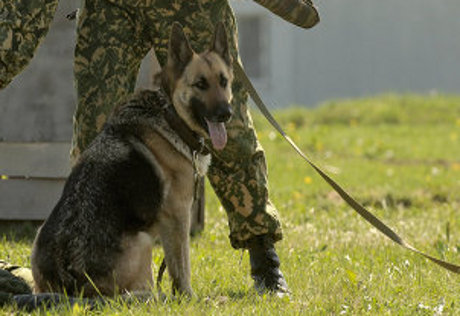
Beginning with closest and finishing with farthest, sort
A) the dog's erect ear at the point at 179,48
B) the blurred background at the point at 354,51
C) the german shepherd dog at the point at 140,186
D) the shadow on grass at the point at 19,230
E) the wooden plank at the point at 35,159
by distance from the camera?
the german shepherd dog at the point at 140,186 < the dog's erect ear at the point at 179,48 < the shadow on grass at the point at 19,230 < the wooden plank at the point at 35,159 < the blurred background at the point at 354,51

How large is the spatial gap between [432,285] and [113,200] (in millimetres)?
1798

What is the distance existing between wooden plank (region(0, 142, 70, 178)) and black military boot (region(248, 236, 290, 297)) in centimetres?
202

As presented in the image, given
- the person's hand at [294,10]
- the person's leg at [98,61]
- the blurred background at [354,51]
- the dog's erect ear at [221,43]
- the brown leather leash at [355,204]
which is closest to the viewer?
the brown leather leash at [355,204]

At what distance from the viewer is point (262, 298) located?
416cm

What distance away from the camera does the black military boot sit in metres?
4.56

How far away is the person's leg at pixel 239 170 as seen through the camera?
4441mm

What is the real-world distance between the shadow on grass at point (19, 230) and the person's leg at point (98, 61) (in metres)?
1.79

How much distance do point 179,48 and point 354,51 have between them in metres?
13.6

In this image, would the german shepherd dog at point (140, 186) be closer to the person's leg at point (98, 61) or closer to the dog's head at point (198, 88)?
the dog's head at point (198, 88)

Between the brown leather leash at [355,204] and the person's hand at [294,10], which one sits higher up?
the person's hand at [294,10]

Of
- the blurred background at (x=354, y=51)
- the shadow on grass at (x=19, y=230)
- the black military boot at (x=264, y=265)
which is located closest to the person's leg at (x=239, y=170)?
the black military boot at (x=264, y=265)

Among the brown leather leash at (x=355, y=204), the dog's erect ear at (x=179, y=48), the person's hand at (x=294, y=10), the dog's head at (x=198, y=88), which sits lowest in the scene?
the brown leather leash at (x=355, y=204)

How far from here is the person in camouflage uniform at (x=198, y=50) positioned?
432 cm

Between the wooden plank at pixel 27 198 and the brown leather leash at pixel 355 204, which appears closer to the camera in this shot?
the brown leather leash at pixel 355 204
